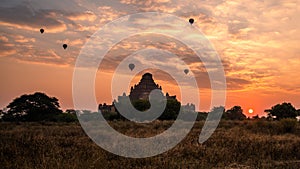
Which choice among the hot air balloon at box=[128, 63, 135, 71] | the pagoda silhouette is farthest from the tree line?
the pagoda silhouette

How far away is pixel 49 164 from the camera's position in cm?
714

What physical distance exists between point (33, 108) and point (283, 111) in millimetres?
37510

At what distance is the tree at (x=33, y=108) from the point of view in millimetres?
48406

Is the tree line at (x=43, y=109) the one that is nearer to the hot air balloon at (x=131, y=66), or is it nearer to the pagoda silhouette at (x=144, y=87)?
the hot air balloon at (x=131, y=66)

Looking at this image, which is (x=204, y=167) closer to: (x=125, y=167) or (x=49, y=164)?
(x=125, y=167)

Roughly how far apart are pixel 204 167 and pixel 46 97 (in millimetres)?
48132

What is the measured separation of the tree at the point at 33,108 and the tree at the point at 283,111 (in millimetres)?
31957

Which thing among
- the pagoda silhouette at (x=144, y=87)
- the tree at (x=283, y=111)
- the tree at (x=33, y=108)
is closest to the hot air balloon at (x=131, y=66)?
the tree at (x=33, y=108)

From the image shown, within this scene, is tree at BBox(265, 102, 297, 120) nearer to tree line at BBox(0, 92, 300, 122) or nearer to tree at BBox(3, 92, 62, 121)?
tree line at BBox(0, 92, 300, 122)

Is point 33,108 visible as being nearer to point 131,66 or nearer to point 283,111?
point 131,66

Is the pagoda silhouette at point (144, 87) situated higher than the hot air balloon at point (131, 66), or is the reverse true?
the pagoda silhouette at point (144, 87)

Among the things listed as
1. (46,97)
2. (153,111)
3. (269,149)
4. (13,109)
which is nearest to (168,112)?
(153,111)

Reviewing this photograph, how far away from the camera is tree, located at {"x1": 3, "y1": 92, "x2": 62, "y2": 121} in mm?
48406

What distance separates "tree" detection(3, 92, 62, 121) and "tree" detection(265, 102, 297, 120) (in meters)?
32.0
